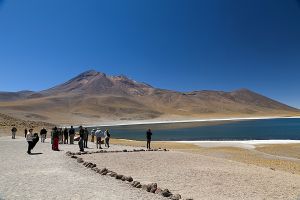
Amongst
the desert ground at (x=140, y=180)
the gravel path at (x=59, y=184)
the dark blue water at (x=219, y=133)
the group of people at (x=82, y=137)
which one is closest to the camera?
the gravel path at (x=59, y=184)

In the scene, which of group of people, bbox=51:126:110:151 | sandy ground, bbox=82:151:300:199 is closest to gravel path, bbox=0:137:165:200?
sandy ground, bbox=82:151:300:199

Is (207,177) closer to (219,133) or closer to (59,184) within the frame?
(59,184)

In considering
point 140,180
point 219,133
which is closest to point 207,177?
point 140,180

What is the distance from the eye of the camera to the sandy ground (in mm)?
14750

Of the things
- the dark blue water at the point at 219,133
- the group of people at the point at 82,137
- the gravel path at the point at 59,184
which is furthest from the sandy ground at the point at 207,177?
the dark blue water at the point at 219,133

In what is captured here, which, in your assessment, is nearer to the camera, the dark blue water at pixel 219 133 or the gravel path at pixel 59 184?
the gravel path at pixel 59 184

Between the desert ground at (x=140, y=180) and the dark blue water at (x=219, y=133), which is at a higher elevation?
the dark blue water at (x=219, y=133)

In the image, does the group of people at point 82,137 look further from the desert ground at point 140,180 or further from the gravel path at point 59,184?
the gravel path at point 59,184

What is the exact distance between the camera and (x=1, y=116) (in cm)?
7756

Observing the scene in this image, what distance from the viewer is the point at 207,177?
18.1 m

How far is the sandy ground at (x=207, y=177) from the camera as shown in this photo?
14.8 metres

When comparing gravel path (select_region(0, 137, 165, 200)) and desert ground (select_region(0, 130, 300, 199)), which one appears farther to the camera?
desert ground (select_region(0, 130, 300, 199))

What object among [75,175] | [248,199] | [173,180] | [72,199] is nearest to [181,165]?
[173,180]

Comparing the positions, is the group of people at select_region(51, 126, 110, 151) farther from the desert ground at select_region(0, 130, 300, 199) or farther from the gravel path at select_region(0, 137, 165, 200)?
the gravel path at select_region(0, 137, 165, 200)
